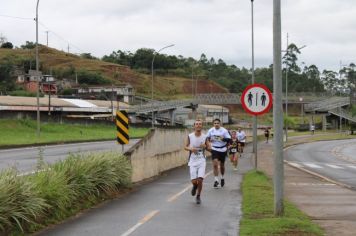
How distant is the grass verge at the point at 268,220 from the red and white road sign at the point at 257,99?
10.3 feet

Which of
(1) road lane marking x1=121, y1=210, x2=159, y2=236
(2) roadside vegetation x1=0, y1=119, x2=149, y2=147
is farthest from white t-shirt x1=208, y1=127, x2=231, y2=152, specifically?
(2) roadside vegetation x1=0, y1=119, x2=149, y2=147

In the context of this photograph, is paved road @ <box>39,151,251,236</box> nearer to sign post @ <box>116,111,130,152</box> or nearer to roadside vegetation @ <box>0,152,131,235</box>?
roadside vegetation @ <box>0,152,131,235</box>

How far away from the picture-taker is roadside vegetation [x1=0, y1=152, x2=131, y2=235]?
879 centimetres

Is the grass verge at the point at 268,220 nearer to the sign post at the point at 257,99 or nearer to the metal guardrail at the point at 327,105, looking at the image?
the sign post at the point at 257,99

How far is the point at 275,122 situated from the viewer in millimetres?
9367

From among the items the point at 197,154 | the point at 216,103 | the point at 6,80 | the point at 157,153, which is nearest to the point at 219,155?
the point at 197,154

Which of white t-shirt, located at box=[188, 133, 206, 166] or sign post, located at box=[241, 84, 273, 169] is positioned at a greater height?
sign post, located at box=[241, 84, 273, 169]

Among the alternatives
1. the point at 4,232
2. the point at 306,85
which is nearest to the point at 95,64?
the point at 306,85

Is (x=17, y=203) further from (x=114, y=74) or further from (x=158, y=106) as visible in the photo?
(x=114, y=74)

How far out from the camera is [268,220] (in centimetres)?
959

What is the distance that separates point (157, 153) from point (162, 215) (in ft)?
30.8

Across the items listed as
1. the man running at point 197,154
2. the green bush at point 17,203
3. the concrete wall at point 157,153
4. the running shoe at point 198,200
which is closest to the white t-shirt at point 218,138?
the concrete wall at point 157,153

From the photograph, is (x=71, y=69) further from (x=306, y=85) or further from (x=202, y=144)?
(x=202, y=144)

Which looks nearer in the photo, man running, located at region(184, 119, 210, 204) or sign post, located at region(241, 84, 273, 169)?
man running, located at region(184, 119, 210, 204)
